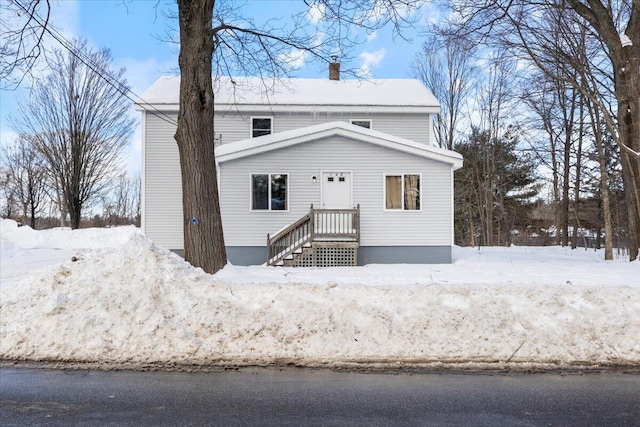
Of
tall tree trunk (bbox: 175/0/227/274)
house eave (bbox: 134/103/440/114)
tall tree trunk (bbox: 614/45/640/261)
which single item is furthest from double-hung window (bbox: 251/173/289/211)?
tall tree trunk (bbox: 614/45/640/261)

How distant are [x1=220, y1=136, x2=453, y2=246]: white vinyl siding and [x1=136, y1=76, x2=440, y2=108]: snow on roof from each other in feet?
11.7

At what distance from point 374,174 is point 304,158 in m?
2.62

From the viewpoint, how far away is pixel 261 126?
19.3m

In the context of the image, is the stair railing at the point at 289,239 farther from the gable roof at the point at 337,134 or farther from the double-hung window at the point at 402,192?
the double-hung window at the point at 402,192

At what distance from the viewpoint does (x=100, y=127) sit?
1108 inches

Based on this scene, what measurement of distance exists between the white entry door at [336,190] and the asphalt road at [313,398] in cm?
1163

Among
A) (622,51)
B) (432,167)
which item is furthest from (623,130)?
(432,167)

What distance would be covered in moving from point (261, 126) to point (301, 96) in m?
2.27

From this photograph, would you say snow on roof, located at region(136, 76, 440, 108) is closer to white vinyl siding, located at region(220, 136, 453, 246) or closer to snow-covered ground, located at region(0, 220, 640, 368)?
white vinyl siding, located at region(220, 136, 453, 246)

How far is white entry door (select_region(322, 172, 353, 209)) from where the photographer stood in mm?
16281

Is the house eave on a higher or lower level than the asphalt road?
higher

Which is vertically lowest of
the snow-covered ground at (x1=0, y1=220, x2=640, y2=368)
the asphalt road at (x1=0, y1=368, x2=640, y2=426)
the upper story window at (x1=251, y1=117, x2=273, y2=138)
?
the asphalt road at (x1=0, y1=368, x2=640, y2=426)

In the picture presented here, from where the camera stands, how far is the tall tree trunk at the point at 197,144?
30.5 ft

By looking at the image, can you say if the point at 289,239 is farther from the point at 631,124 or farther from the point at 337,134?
the point at 631,124
